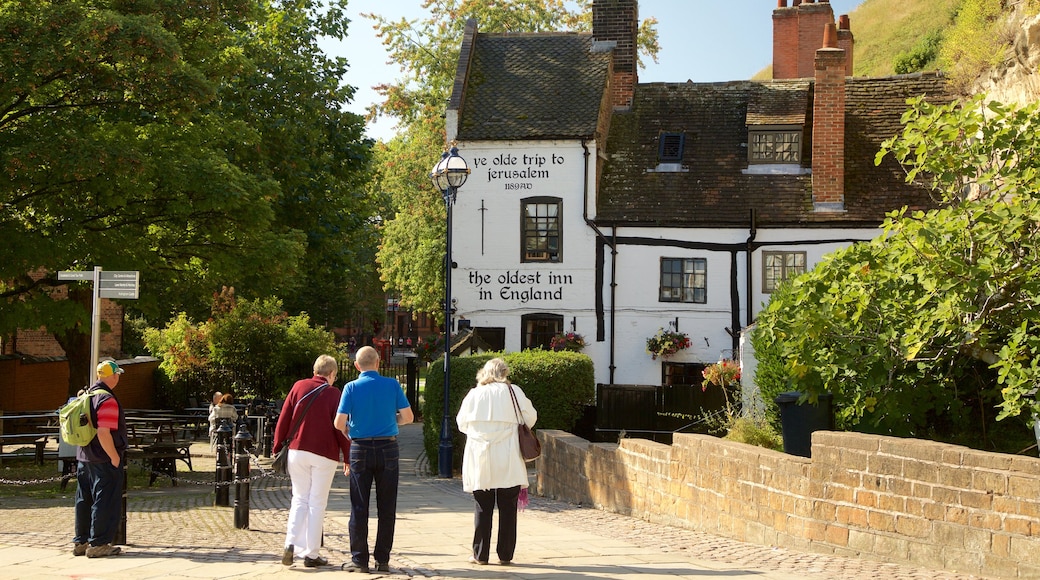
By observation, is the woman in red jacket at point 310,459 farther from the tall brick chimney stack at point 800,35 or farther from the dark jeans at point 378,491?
the tall brick chimney stack at point 800,35

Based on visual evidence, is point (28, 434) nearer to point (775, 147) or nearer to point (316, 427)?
point (316, 427)

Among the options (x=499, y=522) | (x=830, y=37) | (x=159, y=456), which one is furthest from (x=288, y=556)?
(x=830, y=37)

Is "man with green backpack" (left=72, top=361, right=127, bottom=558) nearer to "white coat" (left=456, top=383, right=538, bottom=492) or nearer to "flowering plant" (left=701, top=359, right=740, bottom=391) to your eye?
"white coat" (left=456, top=383, right=538, bottom=492)

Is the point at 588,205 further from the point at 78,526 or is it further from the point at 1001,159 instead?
the point at 78,526

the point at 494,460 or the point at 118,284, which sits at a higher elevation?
the point at 118,284

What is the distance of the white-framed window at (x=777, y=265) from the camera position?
86.4 feet

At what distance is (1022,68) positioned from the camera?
1962 centimetres

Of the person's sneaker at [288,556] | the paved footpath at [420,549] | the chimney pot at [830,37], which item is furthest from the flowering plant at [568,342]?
the person's sneaker at [288,556]

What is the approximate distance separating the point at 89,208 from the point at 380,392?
38.6 feet

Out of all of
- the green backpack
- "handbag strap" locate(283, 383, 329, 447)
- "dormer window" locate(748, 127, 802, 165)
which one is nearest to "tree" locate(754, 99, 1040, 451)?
"handbag strap" locate(283, 383, 329, 447)

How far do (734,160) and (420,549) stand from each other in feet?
63.4

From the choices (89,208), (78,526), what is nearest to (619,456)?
(78,526)

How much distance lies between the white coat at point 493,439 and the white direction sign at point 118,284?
565 cm

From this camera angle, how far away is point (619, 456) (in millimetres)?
14156
